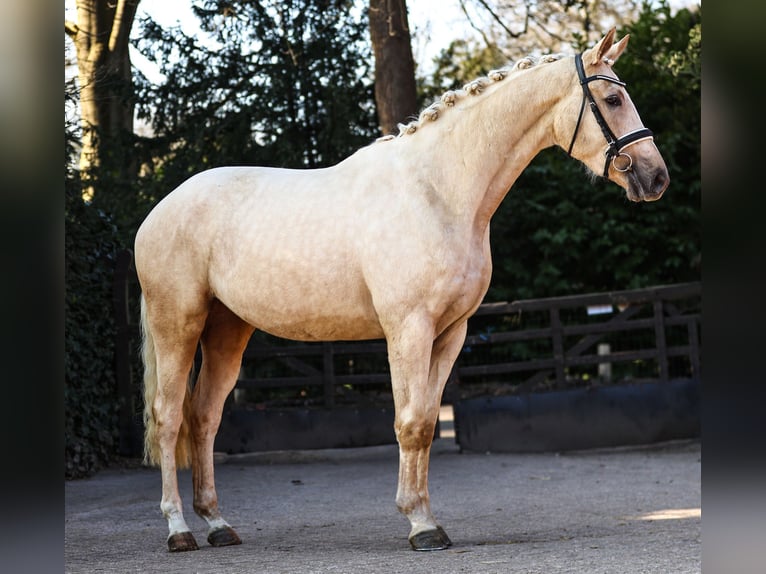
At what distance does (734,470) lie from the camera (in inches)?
57.7

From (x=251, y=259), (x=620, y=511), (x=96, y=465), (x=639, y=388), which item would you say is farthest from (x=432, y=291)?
(x=639, y=388)

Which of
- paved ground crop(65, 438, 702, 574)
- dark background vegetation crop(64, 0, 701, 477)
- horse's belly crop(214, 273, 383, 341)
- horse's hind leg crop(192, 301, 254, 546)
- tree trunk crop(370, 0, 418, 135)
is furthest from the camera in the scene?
tree trunk crop(370, 0, 418, 135)

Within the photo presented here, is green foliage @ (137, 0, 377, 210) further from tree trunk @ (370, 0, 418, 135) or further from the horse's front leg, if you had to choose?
the horse's front leg

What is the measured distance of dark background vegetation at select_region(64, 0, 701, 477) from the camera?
324 inches

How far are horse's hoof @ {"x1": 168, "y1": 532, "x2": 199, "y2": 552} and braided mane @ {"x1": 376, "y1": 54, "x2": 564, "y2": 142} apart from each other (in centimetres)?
236

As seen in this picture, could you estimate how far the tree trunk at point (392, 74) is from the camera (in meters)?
8.77

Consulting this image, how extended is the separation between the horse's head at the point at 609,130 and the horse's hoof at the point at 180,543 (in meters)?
2.73

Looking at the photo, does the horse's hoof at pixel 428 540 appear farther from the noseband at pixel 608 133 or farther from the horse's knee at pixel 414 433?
the noseband at pixel 608 133

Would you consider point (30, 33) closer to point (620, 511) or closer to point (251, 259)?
point (251, 259)

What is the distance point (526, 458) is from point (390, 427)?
1.38 metres

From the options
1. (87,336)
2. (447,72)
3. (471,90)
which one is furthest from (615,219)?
(471,90)

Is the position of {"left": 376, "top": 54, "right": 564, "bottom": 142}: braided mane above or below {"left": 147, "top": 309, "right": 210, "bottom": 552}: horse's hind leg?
above

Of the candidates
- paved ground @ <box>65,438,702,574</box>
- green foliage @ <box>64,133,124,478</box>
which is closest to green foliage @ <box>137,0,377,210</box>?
green foliage @ <box>64,133,124,478</box>

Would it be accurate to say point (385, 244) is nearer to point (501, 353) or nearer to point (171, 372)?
point (171, 372)
